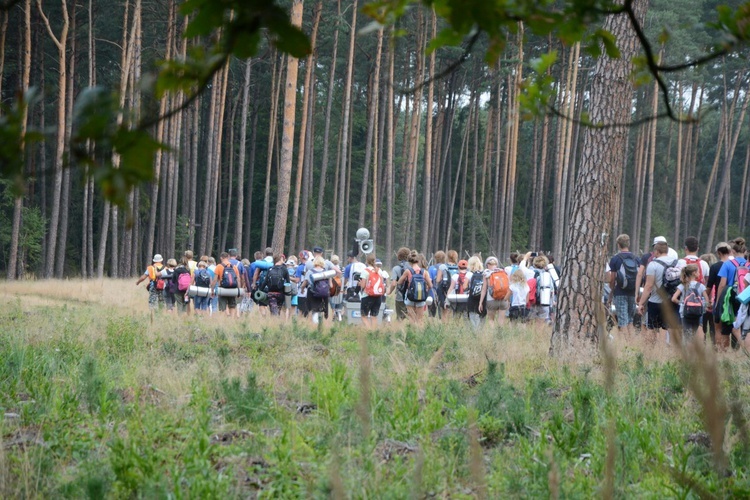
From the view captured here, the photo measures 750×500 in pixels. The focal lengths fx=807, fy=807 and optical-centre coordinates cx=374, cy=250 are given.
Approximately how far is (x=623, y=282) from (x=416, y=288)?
380cm

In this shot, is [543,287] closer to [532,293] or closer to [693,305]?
[532,293]

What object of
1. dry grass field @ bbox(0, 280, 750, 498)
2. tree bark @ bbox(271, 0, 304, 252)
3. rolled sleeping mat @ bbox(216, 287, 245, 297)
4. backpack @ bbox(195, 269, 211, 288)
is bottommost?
dry grass field @ bbox(0, 280, 750, 498)

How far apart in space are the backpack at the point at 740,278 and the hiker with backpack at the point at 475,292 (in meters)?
5.16

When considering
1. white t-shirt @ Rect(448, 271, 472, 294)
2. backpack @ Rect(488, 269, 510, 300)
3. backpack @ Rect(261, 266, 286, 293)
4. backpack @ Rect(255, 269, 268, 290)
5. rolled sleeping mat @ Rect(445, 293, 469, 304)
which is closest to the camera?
backpack @ Rect(488, 269, 510, 300)

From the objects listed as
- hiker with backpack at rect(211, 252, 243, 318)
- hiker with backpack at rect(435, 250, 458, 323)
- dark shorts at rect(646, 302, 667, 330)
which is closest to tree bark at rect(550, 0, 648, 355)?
dark shorts at rect(646, 302, 667, 330)

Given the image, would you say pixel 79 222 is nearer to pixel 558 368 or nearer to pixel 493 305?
pixel 493 305

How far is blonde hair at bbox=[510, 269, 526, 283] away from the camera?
1555 centimetres

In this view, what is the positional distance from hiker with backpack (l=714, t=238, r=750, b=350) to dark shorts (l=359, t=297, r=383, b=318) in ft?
21.7

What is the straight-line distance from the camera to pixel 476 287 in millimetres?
→ 15867

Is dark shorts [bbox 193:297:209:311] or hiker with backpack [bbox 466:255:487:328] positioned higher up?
hiker with backpack [bbox 466:255:487:328]

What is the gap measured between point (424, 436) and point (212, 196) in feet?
124

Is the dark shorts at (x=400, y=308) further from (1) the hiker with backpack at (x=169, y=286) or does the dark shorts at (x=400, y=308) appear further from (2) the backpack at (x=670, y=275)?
(1) the hiker with backpack at (x=169, y=286)

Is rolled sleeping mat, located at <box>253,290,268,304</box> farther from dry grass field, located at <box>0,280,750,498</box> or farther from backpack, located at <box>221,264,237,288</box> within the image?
dry grass field, located at <box>0,280,750,498</box>

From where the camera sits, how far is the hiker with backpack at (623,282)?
47.0ft
